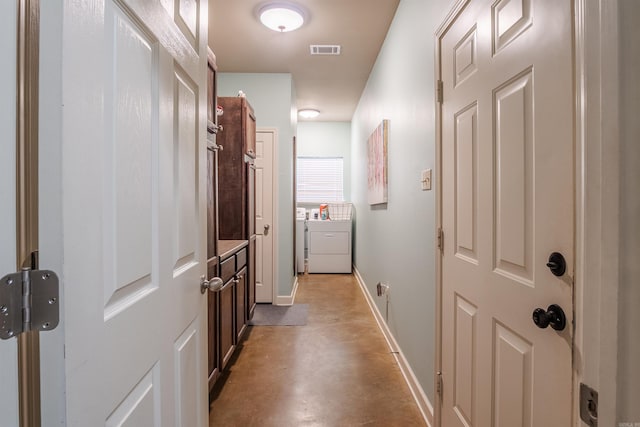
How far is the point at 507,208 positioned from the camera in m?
1.02

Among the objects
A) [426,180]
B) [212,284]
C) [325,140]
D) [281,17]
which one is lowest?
[212,284]

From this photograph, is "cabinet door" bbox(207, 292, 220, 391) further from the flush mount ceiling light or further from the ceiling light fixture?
the ceiling light fixture

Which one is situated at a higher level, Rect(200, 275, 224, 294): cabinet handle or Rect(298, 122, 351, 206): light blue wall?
Rect(298, 122, 351, 206): light blue wall

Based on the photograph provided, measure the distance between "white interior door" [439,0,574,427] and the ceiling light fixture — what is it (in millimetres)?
3833

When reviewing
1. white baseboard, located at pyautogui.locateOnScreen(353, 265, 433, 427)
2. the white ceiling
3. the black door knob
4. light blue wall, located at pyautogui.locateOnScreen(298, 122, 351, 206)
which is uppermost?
the white ceiling

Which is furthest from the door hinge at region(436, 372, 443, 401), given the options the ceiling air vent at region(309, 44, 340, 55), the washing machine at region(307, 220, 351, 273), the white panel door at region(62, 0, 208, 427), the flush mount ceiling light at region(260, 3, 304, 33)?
the washing machine at region(307, 220, 351, 273)

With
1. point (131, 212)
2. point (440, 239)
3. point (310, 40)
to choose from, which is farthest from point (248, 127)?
point (131, 212)

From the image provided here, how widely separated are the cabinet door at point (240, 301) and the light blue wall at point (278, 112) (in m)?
1.09

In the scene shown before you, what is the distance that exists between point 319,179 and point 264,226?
250 centimetres

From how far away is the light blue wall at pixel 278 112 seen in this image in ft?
12.1

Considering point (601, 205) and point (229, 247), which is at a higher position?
Answer: point (601, 205)

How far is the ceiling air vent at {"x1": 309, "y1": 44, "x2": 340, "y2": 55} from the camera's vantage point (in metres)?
3.05

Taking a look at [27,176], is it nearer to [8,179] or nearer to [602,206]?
[8,179]

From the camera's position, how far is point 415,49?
197 cm
